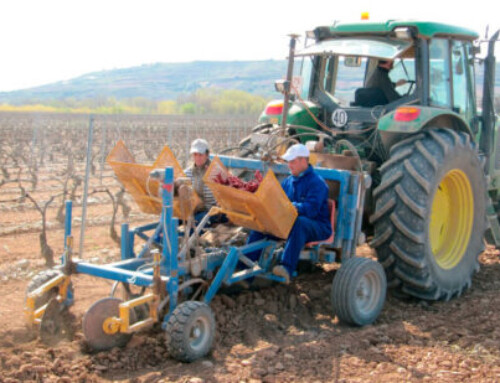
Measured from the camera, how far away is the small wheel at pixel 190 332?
4125 mm

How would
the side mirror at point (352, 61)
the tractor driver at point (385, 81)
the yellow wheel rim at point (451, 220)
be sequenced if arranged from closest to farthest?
the yellow wheel rim at point (451, 220)
the tractor driver at point (385, 81)
the side mirror at point (352, 61)

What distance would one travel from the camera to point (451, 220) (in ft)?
20.7

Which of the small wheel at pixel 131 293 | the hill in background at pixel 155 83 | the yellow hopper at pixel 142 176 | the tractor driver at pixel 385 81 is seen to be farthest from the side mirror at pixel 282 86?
the hill in background at pixel 155 83

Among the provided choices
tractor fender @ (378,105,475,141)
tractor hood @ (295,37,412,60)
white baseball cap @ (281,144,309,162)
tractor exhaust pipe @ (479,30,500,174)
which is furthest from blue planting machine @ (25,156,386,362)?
tractor exhaust pipe @ (479,30,500,174)

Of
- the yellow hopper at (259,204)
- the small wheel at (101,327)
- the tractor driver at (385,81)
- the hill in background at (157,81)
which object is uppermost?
the hill in background at (157,81)

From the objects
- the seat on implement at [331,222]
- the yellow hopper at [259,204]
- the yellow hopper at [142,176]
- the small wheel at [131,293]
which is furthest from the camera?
the seat on implement at [331,222]

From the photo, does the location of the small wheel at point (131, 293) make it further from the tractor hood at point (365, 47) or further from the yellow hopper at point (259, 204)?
the tractor hood at point (365, 47)

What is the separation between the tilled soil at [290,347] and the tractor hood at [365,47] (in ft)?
7.16

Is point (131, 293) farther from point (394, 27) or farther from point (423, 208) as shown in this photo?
point (394, 27)

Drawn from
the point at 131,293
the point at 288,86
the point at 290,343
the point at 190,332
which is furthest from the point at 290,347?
the point at 288,86

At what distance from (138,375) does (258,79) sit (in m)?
86.1

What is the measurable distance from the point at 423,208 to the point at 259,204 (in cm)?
147

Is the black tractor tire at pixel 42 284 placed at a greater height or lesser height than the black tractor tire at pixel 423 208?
lesser

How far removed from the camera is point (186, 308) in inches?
165
